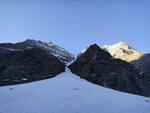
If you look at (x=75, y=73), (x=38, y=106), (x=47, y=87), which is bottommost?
(x=38, y=106)

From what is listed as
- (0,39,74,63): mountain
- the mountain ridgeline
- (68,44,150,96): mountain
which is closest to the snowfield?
the mountain ridgeline

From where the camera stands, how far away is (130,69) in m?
63.5

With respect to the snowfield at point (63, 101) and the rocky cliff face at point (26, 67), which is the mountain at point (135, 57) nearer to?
the rocky cliff face at point (26, 67)

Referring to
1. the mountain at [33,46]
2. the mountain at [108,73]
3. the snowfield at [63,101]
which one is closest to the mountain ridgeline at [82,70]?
the mountain at [108,73]

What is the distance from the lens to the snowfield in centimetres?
2912

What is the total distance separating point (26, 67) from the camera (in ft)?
186

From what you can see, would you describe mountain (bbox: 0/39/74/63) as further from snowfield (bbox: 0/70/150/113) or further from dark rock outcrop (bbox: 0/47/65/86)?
snowfield (bbox: 0/70/150/113)

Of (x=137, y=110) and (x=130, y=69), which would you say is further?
(x=130, y=69)

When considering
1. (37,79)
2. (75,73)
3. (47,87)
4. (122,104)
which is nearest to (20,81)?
(37,79)

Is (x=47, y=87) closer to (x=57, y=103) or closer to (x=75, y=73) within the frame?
(x=57, y=103)

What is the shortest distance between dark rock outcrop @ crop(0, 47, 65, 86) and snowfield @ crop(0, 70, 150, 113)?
10.7 m

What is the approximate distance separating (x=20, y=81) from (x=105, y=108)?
2429cm

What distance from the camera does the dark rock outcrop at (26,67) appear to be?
5238 centimetres

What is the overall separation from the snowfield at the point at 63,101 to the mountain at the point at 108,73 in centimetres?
1556
